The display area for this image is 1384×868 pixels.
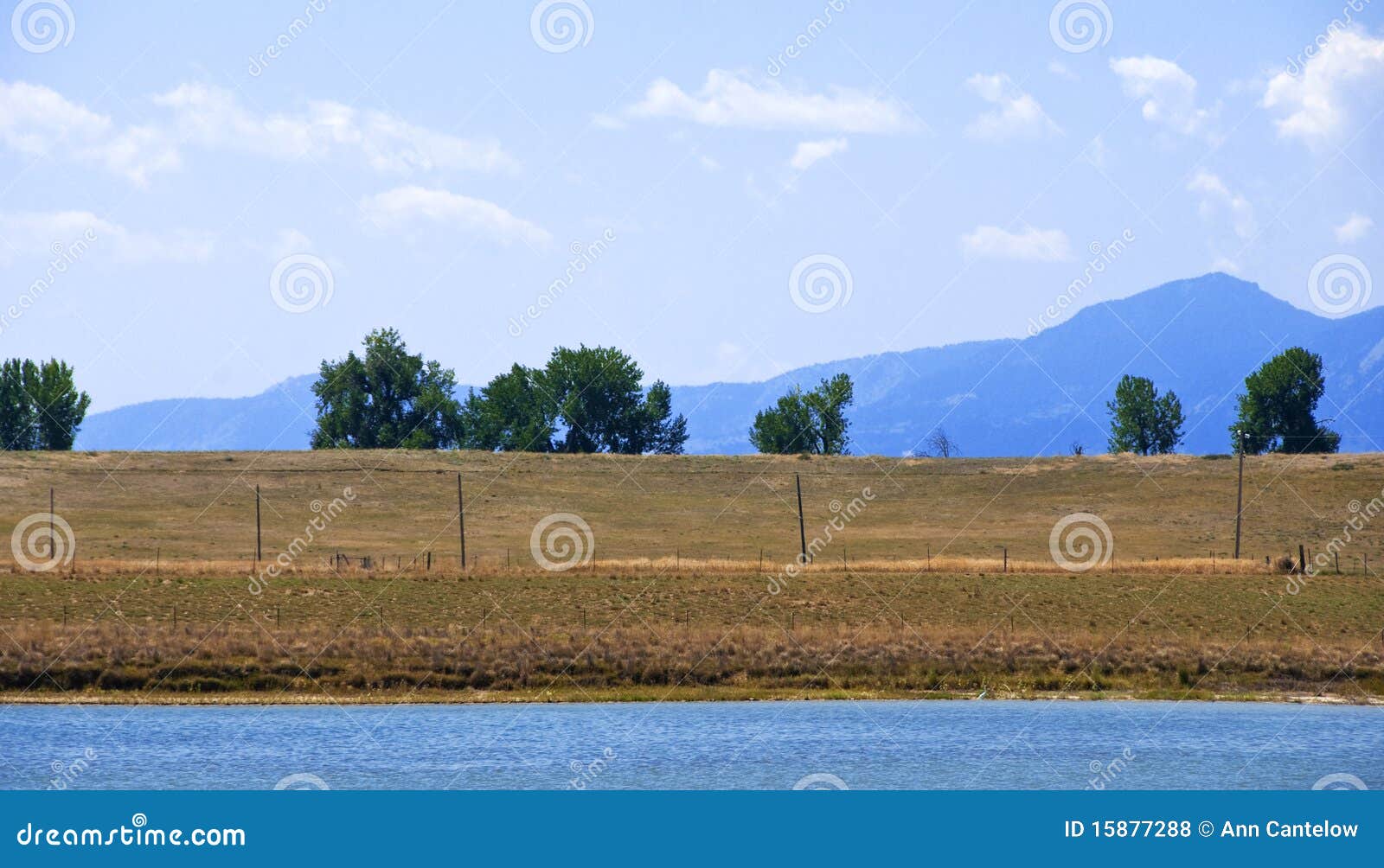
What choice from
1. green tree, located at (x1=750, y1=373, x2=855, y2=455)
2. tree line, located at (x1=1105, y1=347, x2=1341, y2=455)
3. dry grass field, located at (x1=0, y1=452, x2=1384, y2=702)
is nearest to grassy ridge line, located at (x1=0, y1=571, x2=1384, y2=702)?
dry grass field, located at (x1=0, y1=452, x2=1384, y2=702)

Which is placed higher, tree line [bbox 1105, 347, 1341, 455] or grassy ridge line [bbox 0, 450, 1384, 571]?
tree line [bbox 1105, 347, 1341, 455]

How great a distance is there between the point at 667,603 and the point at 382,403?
100616 millimetres

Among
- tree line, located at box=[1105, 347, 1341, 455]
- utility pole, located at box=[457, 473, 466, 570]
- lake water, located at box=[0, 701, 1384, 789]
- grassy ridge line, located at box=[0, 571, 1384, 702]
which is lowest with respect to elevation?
lake water, located at box=[0, 701, 1384, 789]

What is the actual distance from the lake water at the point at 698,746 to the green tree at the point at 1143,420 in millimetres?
118120

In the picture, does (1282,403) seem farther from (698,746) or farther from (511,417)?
(698,746)

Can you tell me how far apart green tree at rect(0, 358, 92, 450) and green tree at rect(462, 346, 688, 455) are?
3714 centimetres

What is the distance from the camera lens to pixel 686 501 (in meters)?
113

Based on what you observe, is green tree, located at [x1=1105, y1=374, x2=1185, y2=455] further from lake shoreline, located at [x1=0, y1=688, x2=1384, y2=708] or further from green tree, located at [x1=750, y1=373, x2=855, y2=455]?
lake shoreline, located at [x1=0, y1=688, x2=1384, y2=708]

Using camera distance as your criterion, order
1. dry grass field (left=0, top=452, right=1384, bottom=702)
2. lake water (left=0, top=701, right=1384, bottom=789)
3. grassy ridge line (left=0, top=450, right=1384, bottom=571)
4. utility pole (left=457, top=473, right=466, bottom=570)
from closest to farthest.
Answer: lake water (left=0, top=701, right=1384, bottom=789) < dry grass field (left=0, top=452, right=1384, bottom=702) < utility pole (left=457, top=473, right=466, bottom=570) < grassy ridge line (left=0, top=450, right=1384, bottom=571)

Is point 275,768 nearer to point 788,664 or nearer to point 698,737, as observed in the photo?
Answer: point 698,737

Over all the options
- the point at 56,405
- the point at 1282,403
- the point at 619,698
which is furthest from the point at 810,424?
the point at 619,698

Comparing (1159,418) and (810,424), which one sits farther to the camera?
(1159,418)

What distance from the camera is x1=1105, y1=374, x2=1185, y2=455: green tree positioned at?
526ft

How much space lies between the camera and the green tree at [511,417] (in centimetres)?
14988
